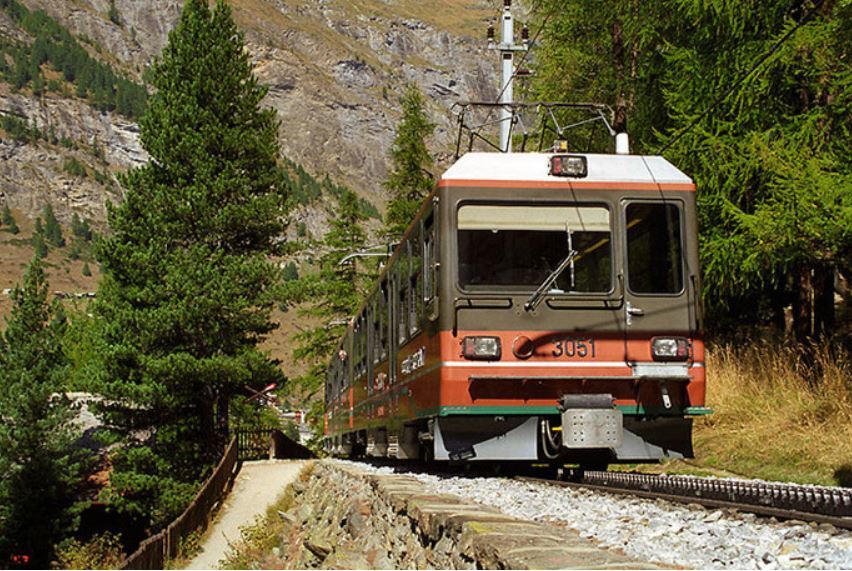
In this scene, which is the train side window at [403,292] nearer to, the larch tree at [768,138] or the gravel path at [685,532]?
the gravel path at [685,532]

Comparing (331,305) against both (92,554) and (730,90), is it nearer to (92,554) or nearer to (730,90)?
(92,554)

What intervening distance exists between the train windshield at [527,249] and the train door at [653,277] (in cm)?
27

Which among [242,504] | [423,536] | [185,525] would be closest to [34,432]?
[242,504]

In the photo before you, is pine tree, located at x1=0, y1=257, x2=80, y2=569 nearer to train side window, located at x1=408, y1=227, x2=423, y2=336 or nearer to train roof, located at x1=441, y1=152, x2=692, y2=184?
train side window, located at x1=408, y1=227, x2=423, y2=336

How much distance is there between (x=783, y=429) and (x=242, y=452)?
29824mm

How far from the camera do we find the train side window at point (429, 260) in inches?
368

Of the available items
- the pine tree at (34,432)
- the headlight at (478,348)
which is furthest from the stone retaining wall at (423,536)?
the pine tree at (34,432)

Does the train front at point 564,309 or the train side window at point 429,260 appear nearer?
the train front at point 564,309

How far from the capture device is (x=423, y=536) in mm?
6023

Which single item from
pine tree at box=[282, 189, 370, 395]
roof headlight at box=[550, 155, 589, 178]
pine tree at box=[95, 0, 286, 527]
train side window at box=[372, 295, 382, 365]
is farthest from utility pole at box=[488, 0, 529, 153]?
pine tree at box=[282, 189, 370, 395]

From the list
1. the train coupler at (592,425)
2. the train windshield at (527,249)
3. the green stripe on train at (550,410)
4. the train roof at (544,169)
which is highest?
the train roof at (544,169)

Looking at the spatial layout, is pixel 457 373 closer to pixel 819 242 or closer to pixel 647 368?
pixel 647 368

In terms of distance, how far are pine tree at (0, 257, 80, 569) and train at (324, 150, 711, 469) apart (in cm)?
2969

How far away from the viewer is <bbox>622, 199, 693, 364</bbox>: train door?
8961mm
